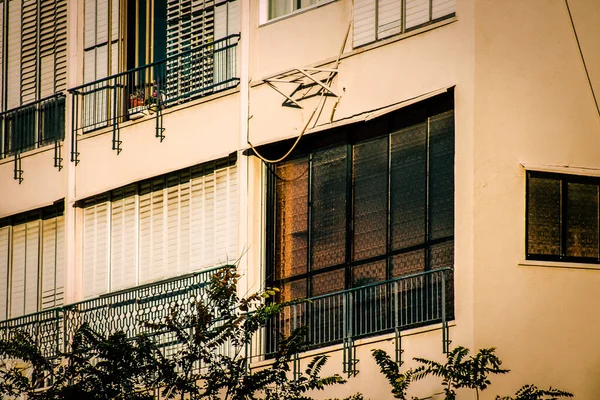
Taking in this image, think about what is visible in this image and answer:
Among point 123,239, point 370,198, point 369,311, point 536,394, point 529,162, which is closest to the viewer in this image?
point 536,394

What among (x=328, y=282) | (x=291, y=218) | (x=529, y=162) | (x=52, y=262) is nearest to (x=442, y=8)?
(x=529, y=162)

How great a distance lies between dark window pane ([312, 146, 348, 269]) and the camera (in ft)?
85.9

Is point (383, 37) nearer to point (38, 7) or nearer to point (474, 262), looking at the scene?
point (474, 262)

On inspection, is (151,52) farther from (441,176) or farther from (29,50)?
(441,176)

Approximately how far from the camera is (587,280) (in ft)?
78.3

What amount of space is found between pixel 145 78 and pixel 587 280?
9.93 metres

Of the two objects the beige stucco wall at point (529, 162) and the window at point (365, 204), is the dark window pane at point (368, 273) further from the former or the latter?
the beige stucco wall at point (529, 162)

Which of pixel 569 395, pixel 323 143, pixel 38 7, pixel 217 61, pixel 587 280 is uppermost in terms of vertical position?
pixel 38 7

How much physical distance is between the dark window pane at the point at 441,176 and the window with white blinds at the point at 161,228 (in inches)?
167

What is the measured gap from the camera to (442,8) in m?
24.7

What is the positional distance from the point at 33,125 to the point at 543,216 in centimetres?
1222

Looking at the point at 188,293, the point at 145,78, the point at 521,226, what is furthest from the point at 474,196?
the point at 145,78

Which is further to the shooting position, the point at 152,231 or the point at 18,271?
the point at 18,271

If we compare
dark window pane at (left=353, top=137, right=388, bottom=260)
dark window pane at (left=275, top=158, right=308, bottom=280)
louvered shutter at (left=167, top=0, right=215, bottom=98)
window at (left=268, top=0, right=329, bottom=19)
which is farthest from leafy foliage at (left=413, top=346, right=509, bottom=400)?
louvered shutter at (left=167, top=0, right=215, bottom=98)
